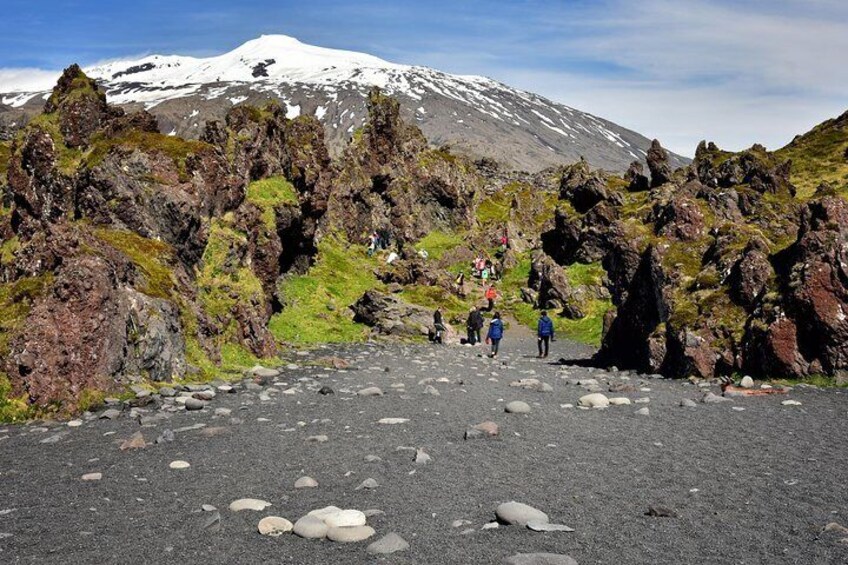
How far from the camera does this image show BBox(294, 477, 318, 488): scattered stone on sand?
33.8 feet

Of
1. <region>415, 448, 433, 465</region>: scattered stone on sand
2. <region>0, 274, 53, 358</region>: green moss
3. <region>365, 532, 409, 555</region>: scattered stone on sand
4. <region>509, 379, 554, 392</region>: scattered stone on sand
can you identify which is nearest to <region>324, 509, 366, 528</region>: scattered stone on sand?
<region>365, 532, 409, 555</region>: scattered stone on sand

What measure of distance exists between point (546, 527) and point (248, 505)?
435cm

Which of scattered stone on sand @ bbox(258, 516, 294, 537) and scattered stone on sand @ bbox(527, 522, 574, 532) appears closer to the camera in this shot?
scattered stone on sand @ bbox(527, 522, 574, 532)

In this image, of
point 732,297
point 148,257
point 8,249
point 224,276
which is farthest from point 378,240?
point 732,297

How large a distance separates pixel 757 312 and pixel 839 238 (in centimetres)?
345

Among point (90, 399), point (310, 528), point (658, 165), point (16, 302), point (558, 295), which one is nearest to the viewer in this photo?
point (310, 528)

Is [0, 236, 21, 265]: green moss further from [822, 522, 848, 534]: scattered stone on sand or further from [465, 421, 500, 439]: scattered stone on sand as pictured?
[822, 522, 848, 534]: scattered stone on sand

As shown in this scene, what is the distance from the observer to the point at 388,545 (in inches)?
307

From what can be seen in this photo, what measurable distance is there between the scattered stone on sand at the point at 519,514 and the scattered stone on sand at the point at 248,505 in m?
3.46

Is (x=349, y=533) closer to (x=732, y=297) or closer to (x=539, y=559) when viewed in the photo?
(x=539, y=559)

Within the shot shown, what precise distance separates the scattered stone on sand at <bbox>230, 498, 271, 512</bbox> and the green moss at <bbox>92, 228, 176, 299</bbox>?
11985 millimetres

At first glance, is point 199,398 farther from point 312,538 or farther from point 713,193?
point 713,193

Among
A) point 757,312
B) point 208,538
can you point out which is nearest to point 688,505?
point 208,538

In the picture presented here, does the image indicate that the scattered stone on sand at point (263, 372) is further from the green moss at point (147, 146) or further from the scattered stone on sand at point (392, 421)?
the green moss at point (147, 146)
